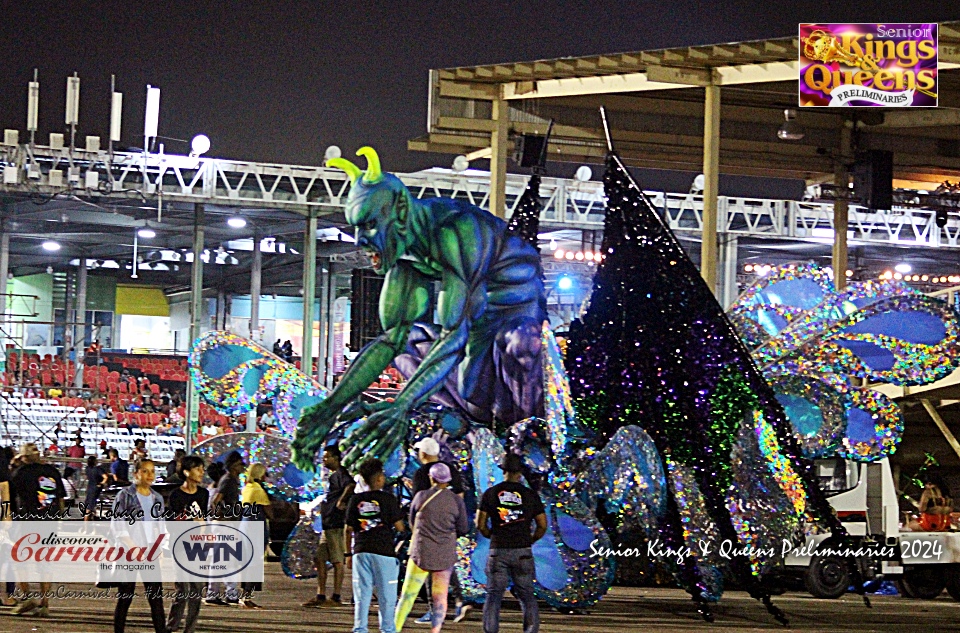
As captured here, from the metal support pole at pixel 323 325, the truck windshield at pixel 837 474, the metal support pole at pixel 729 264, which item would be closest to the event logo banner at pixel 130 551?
the truck windshield at pixel 837 474

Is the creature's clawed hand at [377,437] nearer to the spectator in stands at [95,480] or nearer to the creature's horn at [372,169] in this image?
the creature's horn at [372,169]

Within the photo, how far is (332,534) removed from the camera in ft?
45.0

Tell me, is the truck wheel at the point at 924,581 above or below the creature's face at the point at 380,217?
below

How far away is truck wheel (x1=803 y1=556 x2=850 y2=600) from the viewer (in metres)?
15.9

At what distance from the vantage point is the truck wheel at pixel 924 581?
1664cm

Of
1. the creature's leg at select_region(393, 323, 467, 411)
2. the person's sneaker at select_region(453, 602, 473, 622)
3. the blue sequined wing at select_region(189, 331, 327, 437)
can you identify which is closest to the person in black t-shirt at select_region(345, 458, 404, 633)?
the person's sneaker at select_region(453, 602, 473, 622)

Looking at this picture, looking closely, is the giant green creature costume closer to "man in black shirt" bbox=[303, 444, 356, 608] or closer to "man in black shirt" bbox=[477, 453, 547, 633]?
"man in black shirt" bbox=[303, 444, 356, 608]

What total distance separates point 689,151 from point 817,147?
1.86 metres

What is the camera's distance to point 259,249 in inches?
1553

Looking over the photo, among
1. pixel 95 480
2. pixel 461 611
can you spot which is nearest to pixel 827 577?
pixel 461 611

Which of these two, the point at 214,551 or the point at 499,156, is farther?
the point at 499,156

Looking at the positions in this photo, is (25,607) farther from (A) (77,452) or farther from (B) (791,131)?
(A) (77,452)

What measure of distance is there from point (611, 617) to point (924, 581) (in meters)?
5.18

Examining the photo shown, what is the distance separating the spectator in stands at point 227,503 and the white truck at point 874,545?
6.11 metres
